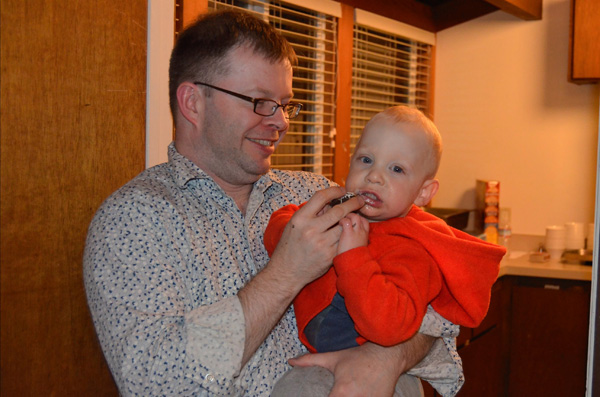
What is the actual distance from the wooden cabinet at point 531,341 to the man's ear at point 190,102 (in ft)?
6.45

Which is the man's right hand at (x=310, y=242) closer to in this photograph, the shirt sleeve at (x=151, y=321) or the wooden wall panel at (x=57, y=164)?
the shirt sleeve at (x=151, y=321)

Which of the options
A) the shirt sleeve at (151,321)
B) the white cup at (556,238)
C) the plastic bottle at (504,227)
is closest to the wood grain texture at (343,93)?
the plastic bottle at (504,227)

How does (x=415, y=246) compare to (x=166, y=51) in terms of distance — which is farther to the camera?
(x=166, y=51)

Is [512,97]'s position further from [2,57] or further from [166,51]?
[2,57]

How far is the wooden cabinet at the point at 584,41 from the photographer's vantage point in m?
3.23

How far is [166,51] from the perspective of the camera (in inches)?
74.4

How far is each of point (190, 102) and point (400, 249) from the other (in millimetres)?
690

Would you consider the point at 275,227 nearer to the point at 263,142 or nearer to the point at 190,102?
the point at 263,142

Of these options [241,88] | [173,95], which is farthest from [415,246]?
[173,95]

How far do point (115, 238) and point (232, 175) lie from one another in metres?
0.41

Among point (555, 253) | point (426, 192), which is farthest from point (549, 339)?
point (426, 192)

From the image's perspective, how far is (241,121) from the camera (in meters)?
1.68

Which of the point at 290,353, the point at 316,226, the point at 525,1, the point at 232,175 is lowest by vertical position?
the point at 290,353

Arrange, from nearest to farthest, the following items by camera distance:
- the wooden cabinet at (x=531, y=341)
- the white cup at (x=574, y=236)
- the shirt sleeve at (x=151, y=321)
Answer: the shirt sleeve at (x=151, y=321) → the wooden cabinet at (x=531, y=341) → the white cup at (x=574, y=236)
